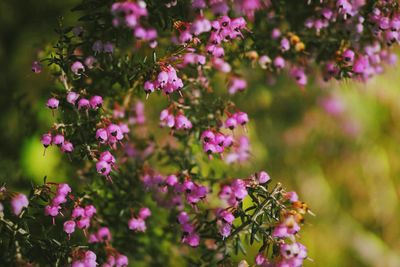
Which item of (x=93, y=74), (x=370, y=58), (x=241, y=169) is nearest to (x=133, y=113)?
Answer: (x=93, y=74)

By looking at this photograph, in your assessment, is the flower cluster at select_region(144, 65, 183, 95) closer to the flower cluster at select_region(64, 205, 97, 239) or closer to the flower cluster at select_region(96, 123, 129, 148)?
the flower cluster at select_region(96, 123, 129, 148)

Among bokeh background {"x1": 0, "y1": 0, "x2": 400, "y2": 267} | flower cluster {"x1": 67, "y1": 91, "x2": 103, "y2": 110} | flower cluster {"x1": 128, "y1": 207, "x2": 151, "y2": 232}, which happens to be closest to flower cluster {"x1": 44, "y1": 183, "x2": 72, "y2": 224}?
flower cluster {"x1": 67, "y1": 91, "x2": 103, "y2": 110}

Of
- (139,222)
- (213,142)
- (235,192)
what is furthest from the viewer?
(139,222)

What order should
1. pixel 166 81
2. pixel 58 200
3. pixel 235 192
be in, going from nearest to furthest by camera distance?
pixel 166 81 < pixel 58 200 < pixel 235 192

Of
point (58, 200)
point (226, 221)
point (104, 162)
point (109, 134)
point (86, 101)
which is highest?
point (86, 101)

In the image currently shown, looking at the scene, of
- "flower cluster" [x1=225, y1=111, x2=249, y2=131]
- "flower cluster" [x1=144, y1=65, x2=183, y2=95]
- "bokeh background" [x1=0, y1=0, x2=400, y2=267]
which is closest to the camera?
"flower cluster" [x1=144, y1=65, x2=183, y2=95]

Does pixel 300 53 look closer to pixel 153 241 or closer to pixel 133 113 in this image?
pixel 133 113

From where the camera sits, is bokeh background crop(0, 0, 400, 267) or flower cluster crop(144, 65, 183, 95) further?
bokeh background crop(0, 0, 400, 267)

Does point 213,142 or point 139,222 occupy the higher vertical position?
point 213,142

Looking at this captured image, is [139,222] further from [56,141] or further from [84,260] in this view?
[56,141]

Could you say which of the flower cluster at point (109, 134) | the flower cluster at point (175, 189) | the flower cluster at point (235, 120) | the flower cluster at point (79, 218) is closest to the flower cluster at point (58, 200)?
the flower cluster at point (79, 218)

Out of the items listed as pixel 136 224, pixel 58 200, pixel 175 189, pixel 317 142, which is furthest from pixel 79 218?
pixel 317 142
